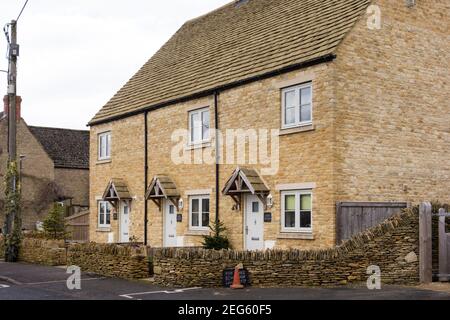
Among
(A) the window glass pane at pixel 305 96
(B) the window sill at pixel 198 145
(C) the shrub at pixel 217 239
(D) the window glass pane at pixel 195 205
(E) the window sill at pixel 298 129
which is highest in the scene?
(A) the window glass pane at pixel 305 96

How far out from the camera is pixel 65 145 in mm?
54750

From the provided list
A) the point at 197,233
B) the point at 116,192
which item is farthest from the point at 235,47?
the point at 116,192

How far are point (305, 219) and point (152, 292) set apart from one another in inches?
214

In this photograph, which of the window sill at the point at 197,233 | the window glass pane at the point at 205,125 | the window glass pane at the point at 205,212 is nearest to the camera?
the window sill at the point at 197,233

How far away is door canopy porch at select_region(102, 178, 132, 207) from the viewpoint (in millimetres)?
27297

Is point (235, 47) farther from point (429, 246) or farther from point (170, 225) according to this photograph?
point (429, 246)

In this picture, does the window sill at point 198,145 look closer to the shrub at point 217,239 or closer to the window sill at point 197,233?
the shrub at point 217,239

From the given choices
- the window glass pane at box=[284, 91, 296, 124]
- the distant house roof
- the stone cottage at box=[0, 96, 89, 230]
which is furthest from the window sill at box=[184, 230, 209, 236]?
the distant house roof

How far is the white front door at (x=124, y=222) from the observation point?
90.9ft

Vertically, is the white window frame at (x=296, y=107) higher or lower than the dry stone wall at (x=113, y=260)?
higher

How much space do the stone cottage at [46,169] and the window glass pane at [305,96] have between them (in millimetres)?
32694

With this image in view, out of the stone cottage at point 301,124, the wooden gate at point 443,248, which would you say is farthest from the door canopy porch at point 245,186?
the wooden gate at point 443,248

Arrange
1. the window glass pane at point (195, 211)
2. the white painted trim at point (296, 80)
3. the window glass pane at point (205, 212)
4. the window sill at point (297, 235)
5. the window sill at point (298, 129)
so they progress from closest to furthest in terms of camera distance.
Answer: the window sill at point (297, 235)
the window sill at point (298, 129)
the white painted trim at point (296, 80)
the window glass pane at point (205, 212)
the window glass pane at point (195, 211)

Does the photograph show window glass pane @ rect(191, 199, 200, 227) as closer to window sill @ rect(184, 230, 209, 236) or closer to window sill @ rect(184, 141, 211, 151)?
window sill @ rect(184, 230, 209, 236)
